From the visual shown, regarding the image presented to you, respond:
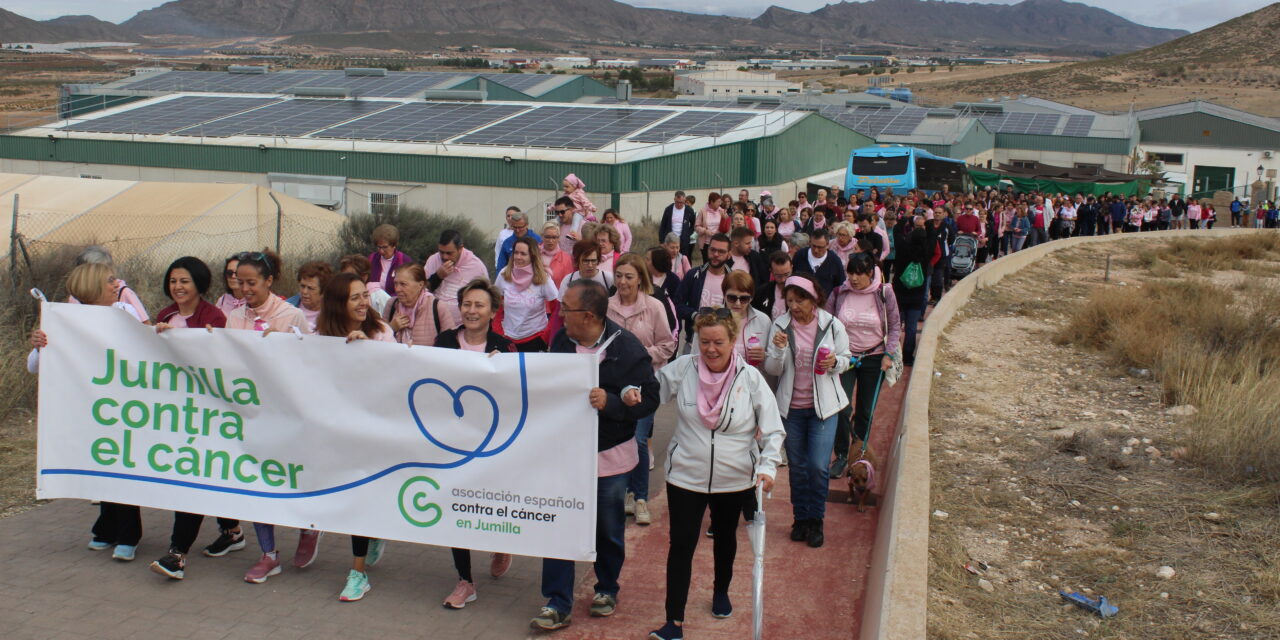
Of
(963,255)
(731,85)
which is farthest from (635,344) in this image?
(731,85)

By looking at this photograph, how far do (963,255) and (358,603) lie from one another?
16212 millimetres

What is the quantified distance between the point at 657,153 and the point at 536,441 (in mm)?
23441

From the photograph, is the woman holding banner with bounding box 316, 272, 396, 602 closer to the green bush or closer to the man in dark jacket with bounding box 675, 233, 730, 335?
the man in dark jacket with bounding box 675, 233, 730, 335

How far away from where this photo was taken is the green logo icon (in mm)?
6020

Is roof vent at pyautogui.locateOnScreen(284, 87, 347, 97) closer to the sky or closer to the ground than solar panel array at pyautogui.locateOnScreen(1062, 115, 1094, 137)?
closer to the sky

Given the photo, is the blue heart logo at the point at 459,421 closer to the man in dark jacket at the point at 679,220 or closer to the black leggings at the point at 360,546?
the black leggings at the point at 360,546

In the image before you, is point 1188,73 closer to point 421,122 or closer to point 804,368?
point 421,122

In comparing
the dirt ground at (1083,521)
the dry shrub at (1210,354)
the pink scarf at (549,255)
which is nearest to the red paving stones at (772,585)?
the dirt ground at (1083,521)

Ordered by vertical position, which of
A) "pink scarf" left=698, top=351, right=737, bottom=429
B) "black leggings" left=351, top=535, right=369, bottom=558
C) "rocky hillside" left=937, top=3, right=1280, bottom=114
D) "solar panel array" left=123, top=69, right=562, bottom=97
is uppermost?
"rocky hillside" left=937, top=3, right=1280, bottom=114

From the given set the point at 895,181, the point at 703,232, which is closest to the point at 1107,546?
the point at 703,232

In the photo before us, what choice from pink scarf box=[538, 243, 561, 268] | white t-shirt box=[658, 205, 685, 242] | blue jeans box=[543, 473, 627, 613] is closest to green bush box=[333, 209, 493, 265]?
white t-shirt box=[658, 205, 685, 242]

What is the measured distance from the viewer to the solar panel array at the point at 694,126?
31406mm

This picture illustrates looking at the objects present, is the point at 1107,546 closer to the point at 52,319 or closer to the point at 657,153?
the point at 52,319

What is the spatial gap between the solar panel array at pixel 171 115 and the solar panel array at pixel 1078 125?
146 ft
